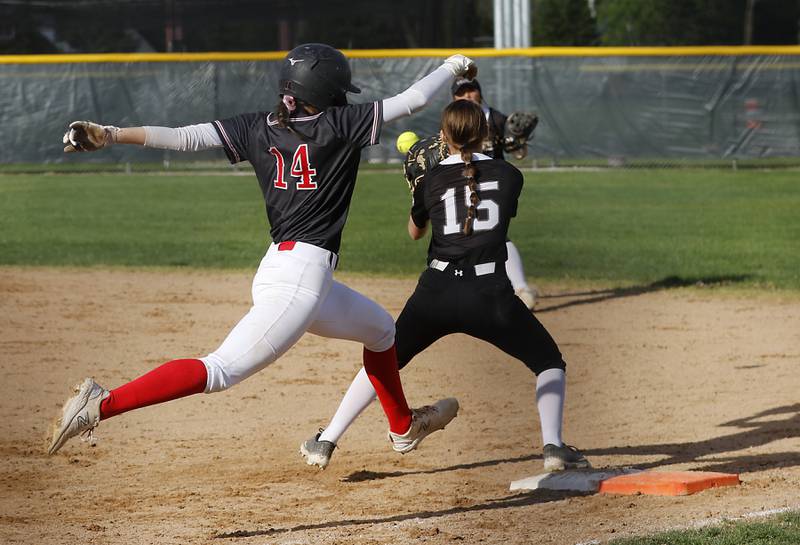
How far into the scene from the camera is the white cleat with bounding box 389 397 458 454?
4.57 meters

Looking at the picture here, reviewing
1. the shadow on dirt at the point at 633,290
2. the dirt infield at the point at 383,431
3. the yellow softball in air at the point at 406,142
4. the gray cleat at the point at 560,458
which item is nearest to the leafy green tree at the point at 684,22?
the shadow on dirt at the point at 633,290

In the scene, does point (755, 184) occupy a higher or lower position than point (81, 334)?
lower

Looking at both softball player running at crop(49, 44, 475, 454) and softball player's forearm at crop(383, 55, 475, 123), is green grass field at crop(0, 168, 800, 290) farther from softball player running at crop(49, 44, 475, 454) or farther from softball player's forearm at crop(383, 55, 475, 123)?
softball player running at crop(49, 44, 475, 454)

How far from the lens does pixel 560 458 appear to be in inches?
174

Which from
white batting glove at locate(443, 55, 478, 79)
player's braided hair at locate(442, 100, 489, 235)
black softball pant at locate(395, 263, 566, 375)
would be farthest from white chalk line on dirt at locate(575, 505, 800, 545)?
white batting glove at locate(443, 55, 478, 79)

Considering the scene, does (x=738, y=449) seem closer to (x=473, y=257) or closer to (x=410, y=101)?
(x=473, y=257)

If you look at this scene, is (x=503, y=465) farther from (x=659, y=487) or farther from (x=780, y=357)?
(x=780, y=357)

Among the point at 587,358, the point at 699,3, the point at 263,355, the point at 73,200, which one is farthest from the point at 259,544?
the point at 699,3

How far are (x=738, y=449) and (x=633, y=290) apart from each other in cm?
440

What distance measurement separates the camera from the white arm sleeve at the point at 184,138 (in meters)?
3.95

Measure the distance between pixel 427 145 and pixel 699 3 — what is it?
28.8 metres

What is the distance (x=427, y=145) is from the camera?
459 centimetres

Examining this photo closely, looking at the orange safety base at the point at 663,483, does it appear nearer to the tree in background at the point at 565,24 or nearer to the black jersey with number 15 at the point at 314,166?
the black jersey with number 15 at the point at 314,166

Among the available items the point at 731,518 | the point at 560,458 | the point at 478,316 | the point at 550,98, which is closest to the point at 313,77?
the point at 478,316
